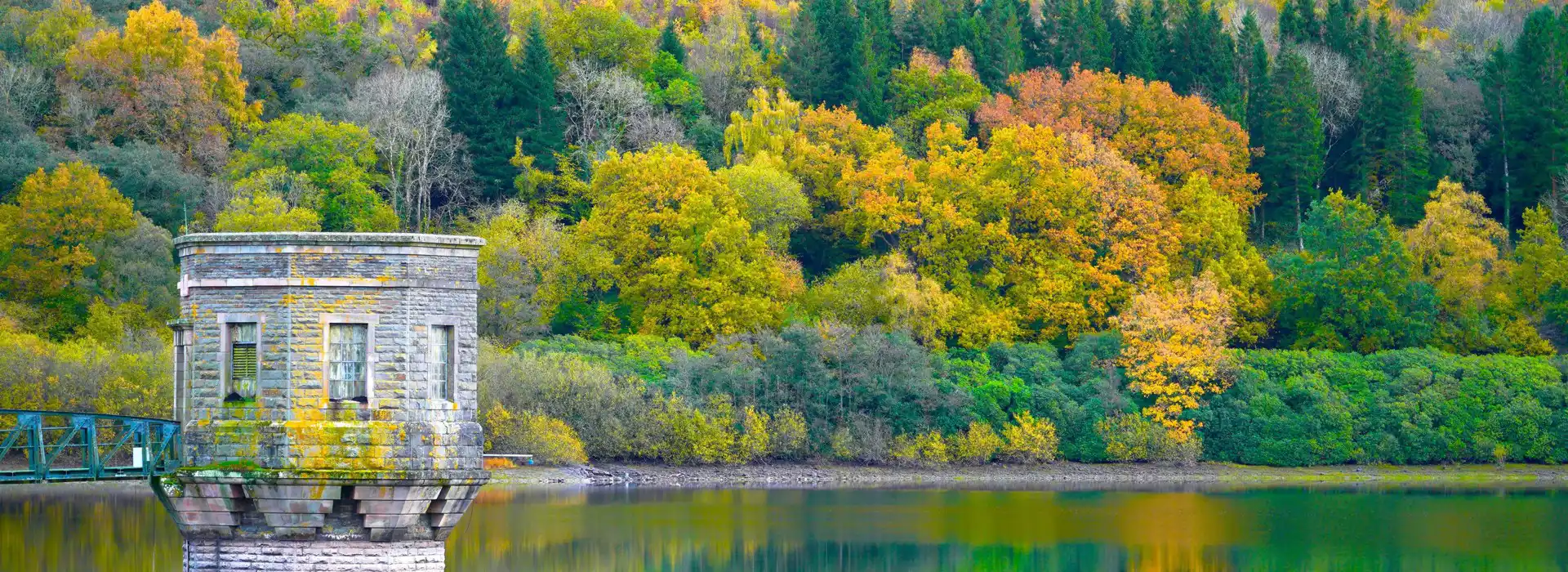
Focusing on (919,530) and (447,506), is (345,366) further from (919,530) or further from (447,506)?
(919,530)

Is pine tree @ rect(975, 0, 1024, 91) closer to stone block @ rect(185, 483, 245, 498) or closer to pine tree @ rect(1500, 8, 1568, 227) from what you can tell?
pine tree @ rect(1500, 8, 1568, 227)

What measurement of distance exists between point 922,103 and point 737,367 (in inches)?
1156

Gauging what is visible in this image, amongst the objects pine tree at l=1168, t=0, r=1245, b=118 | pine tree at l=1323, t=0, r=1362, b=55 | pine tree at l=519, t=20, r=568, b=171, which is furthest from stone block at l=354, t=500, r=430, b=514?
pine tree at l=1323, t=0, r=1362, b=55

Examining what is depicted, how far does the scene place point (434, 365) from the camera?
37.8 meters

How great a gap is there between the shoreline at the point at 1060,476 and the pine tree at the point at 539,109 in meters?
24.4

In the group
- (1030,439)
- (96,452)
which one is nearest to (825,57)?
(1030,439)

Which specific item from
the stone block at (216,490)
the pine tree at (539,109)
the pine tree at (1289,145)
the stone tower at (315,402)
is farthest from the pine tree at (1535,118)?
the stone block at (216,490)

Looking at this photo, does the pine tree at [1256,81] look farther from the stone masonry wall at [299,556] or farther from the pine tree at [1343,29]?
the stone masonry wall at [299,556]

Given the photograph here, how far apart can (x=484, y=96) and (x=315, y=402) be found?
6440 centimetres

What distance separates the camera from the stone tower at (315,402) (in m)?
37.0

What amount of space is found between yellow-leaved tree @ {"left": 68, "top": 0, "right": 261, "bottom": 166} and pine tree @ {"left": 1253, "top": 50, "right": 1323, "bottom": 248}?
47.0 m

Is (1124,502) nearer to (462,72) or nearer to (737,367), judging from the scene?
(737,367)

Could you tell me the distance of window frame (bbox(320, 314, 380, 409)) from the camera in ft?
122

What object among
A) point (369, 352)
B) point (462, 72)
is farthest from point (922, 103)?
point (369, 352)
